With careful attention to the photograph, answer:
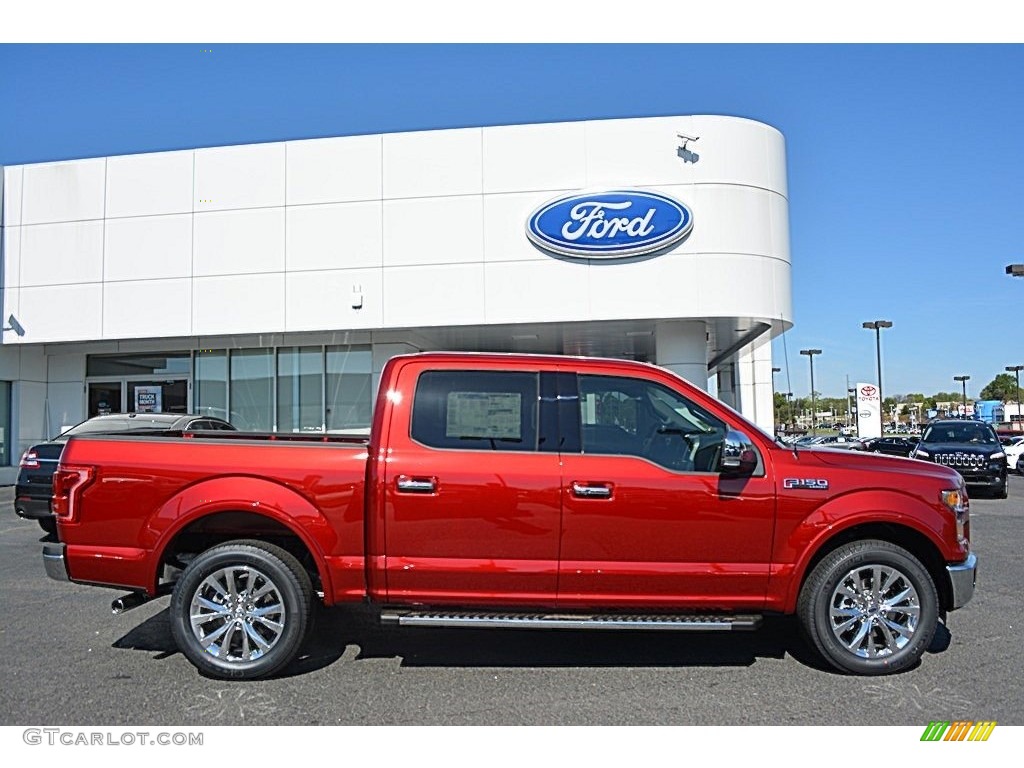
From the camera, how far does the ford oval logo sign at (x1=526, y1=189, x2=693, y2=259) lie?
15.1 m

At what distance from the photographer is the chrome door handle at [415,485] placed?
5.05m

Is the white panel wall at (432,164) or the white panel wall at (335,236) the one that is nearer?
the white panel wall at (432,164)

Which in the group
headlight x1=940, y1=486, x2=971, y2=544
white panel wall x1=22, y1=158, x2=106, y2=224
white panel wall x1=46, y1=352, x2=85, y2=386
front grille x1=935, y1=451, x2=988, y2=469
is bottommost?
front grille x1=935, y1=451, x2=988, y2=469

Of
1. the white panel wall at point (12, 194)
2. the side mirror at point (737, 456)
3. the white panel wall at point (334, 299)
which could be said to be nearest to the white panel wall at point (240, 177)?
the white panel wall at point (334, 299)

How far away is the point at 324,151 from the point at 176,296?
13.8 ft

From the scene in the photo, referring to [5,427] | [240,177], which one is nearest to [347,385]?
[240,177]

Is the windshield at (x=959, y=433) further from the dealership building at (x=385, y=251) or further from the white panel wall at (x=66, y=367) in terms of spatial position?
the white panel wall at (x=66, y=367)

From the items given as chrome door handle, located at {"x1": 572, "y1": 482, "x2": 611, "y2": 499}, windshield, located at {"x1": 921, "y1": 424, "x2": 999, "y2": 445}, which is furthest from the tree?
chrome door handle, located at {"x1": 572, "y1": 482, "x2": 611, "y2": 499}

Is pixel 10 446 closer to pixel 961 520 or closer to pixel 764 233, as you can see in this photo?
pixel 764 233

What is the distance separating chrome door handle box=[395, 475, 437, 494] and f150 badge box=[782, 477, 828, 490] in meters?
2.19

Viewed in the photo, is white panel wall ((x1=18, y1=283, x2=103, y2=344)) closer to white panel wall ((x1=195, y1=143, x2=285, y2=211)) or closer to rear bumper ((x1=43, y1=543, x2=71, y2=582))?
white panel wall ((x1=195, y1=143, x2=285, y2=211))

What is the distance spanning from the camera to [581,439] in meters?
5.20

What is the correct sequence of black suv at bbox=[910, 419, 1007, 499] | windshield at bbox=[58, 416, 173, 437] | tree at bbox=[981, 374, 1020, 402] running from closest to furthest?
windshield at bbox=[58, 416, 173, 437] < black suv at bbox=[910, 419, 1007, 499] < tree at bbox=[981, 374, 1020, 402]

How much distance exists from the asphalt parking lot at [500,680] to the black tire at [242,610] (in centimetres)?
15
